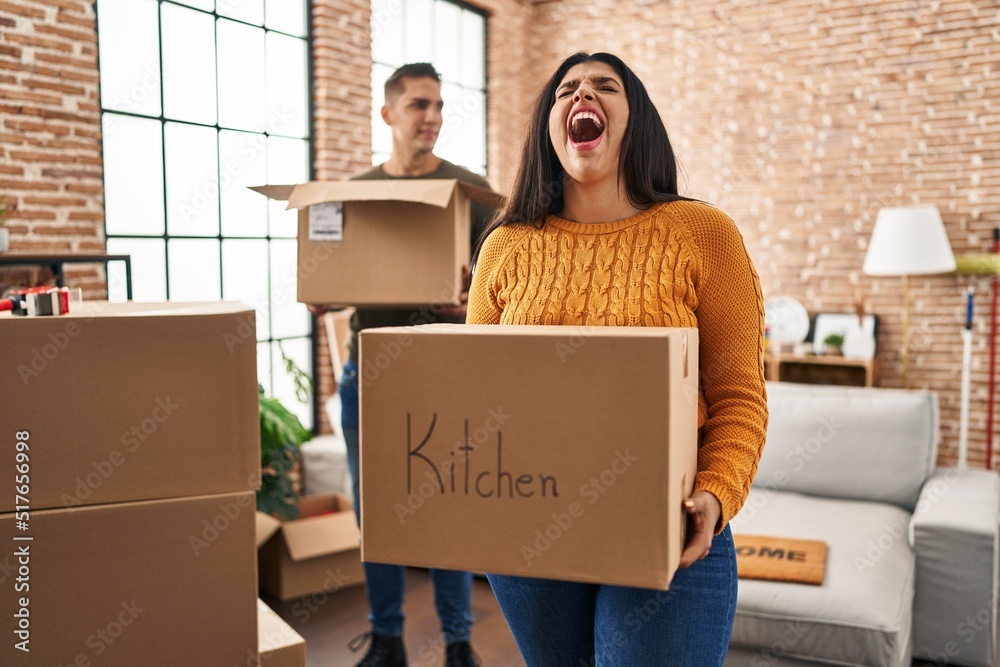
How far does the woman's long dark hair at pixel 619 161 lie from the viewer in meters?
1.26

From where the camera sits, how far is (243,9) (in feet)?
12.6

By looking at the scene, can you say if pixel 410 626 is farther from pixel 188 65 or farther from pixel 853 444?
pixel 188 65

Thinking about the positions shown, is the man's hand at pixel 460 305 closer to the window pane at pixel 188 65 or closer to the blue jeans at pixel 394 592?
the blue jeans at pixel 394 592

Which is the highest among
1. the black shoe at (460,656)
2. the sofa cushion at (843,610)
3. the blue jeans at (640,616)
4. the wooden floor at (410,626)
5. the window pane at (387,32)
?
the window pane at (387,32)

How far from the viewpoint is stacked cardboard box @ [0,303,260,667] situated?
1.10 meters

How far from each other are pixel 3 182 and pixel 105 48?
73cm

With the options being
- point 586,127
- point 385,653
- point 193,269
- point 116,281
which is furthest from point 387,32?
point 586,127

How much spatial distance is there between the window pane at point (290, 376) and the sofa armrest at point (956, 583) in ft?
8.97

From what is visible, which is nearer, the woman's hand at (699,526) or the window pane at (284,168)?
the woman's hand at (699,526)

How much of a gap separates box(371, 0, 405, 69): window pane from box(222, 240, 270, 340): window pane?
1.36 m

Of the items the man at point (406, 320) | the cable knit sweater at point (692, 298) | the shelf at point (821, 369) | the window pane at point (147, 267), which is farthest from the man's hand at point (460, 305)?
the shelf at point (821, 369)

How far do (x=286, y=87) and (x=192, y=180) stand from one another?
757 mm

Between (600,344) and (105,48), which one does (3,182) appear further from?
(600,344)

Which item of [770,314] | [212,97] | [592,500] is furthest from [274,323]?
[592,500]
